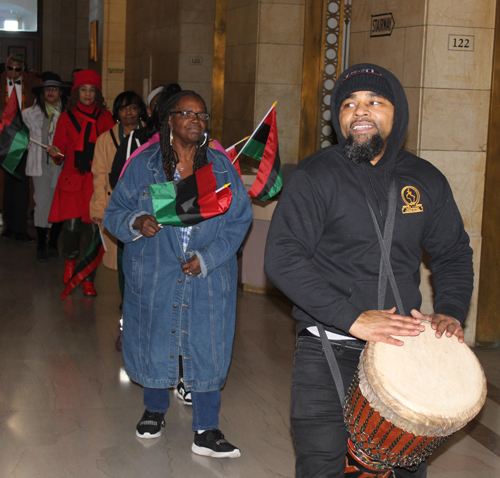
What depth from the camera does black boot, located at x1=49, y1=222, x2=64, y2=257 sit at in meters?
9.34

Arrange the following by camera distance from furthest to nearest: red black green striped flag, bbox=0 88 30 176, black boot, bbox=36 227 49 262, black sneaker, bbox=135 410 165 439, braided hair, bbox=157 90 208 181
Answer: black boot, bbox=36 227 49 262 < red black green striped flag, bbox=0 88 30 176 < black sneaker, bbox=135 410 165 439 < braided hair, bbox=157 90 208 181

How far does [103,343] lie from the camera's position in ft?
20.7

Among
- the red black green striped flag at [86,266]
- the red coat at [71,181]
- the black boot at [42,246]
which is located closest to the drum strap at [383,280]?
the red black green striped flag at [86,266]

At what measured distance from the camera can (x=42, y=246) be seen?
377 inches

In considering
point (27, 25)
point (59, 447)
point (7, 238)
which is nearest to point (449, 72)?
point (59, 447)

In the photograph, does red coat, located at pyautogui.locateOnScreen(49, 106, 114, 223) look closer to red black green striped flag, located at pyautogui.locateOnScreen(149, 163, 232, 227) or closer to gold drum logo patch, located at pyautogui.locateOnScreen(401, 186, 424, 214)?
red black green striped flag, located at pyautogui.locateOnScreen(149, 163, 232, 227)

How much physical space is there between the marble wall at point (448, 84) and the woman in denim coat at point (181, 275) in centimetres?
228

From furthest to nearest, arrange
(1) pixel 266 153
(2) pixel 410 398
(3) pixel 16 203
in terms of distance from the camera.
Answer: (3) pixel 16 203 < (1) pixel 266 153 < (2) pixel 410 398

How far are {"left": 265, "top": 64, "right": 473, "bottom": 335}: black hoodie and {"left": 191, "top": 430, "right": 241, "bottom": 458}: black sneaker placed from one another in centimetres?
163

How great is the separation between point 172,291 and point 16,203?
748cm

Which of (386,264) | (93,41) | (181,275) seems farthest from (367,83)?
(93,41)

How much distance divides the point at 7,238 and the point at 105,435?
7.18 metres

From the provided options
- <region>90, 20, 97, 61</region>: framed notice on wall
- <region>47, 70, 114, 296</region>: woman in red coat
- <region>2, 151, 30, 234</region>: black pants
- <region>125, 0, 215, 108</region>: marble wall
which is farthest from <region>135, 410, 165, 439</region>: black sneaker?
<region>90, 20, 97, 61</region>: framed notice on wall

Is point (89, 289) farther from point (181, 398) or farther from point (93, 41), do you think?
point (93, 41)
